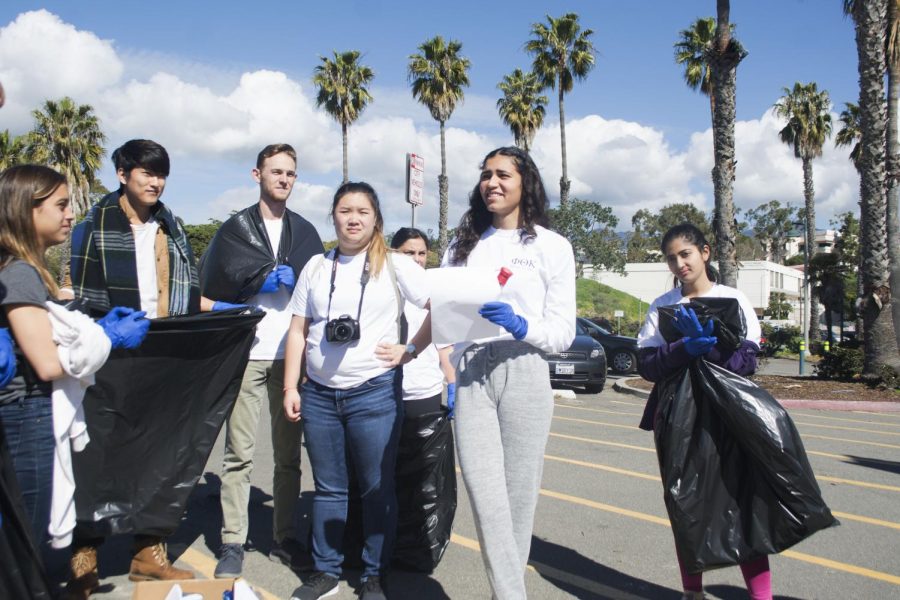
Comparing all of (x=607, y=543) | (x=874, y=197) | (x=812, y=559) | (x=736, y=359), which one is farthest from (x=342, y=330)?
(x=874, y=197)

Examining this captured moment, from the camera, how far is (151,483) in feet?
11.6

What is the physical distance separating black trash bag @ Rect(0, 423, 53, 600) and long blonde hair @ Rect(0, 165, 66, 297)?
0.60m

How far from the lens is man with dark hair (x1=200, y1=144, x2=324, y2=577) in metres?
3.92

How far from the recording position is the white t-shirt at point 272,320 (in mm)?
4031

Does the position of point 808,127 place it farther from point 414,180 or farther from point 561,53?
point 414,180

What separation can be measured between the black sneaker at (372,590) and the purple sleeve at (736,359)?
74.1 inches

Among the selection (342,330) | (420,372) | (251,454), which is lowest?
(251,454)

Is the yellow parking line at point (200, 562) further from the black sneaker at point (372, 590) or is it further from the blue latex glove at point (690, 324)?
the blue latex glove at point (690, 324)

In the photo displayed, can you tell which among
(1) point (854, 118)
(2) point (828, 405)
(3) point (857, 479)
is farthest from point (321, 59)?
(3) point (857, 479)

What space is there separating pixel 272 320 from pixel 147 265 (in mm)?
743

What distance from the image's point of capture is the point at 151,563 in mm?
3639

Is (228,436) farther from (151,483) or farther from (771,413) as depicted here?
(771,413)

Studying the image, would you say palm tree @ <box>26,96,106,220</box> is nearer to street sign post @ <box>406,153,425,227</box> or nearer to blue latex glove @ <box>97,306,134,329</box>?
street sign post @ <box>406,153,425,227</box>

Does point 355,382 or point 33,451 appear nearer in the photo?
point 33,451
